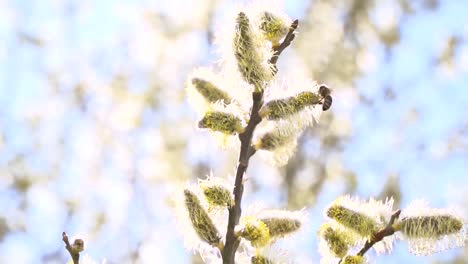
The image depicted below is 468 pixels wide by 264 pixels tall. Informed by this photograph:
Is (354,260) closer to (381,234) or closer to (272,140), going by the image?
(381,234)

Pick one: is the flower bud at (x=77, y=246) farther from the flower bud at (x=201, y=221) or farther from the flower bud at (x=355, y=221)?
the flower bud at (x=355, y=221)

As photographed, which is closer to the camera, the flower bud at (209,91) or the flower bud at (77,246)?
the flower bud at (77,246)

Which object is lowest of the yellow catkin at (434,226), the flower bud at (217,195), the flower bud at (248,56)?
the yellow catkin at (434,226)

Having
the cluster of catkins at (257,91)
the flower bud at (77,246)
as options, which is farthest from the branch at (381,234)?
the flower bud at (77,246)

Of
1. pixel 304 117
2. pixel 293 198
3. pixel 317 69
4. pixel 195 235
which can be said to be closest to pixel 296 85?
pixel 304 117

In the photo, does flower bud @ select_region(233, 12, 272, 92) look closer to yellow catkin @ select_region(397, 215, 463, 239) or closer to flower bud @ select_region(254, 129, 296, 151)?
flower bud @ select_region(254, 129, 296, 151)

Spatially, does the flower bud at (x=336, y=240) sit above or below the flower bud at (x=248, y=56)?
below

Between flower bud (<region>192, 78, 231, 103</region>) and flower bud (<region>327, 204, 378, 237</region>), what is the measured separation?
0.16 metres

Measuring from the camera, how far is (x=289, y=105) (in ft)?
2.23

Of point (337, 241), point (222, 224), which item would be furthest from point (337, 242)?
point (222, 224)

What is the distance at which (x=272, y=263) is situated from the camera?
25.2 inches

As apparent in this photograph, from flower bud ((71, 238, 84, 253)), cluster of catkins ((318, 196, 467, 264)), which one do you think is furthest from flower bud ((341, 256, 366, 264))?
flower bud ((71, 238, 84, 253))

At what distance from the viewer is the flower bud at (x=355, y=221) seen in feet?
2.17

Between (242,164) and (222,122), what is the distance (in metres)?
Result: 0.04
